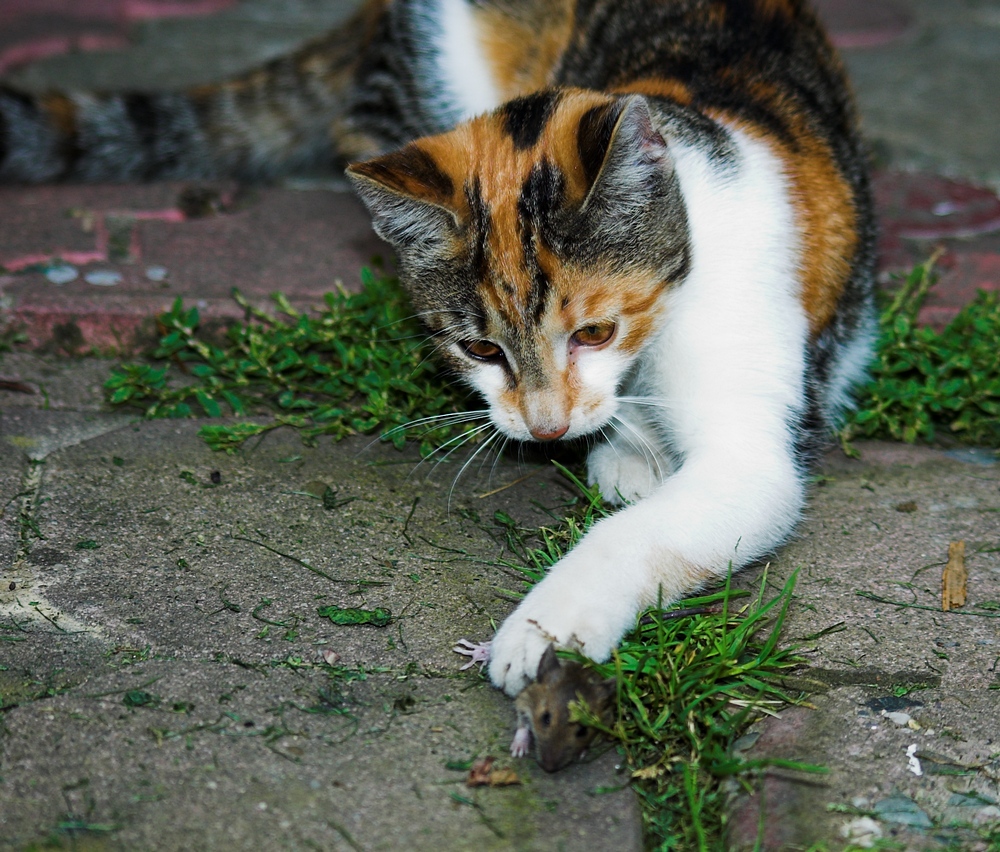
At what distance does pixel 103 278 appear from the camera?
3.57 meters

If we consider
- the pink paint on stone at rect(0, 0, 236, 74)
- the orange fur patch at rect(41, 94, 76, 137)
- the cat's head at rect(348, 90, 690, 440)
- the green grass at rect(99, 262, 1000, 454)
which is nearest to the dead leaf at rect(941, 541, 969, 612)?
the green grass at rect(99, 262, 1000, 454)

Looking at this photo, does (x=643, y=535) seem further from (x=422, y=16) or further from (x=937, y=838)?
(x=422, y=16)

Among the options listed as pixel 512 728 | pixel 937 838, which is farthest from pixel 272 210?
pixel 937 838

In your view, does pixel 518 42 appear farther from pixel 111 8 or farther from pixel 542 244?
pixel 111 8

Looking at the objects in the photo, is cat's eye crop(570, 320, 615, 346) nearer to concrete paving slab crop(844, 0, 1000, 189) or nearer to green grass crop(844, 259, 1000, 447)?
green grass crop(844, 259, 1000, 447)

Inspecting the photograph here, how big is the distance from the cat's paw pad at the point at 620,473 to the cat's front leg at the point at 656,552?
248mm

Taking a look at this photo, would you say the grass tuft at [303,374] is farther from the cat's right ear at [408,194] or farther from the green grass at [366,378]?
the cat's right ear at [408,194]

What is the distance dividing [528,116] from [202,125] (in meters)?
2.08

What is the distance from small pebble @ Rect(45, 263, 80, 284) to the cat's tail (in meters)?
0.71

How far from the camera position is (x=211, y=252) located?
376 centimetres

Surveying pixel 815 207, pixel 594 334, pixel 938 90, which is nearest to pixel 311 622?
pixel 594 334

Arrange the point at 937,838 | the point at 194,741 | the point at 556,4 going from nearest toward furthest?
the point at 937,838 < the point at 194,741 < the point at 556,4

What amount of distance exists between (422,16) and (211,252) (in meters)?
1.24

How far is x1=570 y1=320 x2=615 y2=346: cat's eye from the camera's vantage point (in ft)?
8.38
